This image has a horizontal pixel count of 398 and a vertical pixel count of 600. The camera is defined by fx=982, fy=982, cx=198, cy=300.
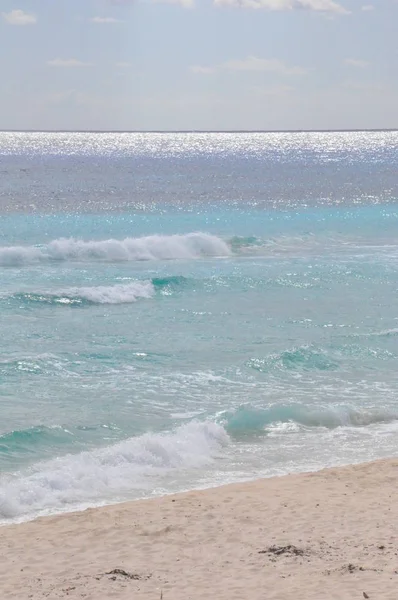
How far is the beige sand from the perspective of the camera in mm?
8969

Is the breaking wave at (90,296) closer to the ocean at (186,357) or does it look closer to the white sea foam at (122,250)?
the ocean at (186,357)

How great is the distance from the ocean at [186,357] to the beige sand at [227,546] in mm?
1112

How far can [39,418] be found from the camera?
15.8 meters

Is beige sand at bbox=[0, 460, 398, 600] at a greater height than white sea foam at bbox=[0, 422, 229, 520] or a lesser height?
greater

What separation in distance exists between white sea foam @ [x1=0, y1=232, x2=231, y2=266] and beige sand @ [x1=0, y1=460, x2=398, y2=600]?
25031mm

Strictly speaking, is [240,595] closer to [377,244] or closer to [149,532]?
[149,532]

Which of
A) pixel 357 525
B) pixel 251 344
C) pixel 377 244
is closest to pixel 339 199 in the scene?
pixel 377 244

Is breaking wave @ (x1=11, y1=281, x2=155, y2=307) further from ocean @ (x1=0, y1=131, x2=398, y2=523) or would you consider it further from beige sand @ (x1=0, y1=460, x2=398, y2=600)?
beige sand @ (x1=0, y1=460, x2=398, y2=600)

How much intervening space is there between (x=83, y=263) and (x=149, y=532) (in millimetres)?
26303

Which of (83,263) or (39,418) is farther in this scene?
(83,263)

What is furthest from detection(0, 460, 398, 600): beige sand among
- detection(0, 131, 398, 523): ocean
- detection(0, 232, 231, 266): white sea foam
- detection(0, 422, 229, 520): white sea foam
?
detection(0, 232, 231, 266): white sea foam

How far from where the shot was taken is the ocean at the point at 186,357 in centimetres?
1387

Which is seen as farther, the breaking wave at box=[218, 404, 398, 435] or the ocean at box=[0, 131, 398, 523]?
the breaking wave at box=[218, 404, 398, 435]

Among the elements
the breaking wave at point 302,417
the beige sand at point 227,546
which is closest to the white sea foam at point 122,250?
the breaking wave at point 302,417
